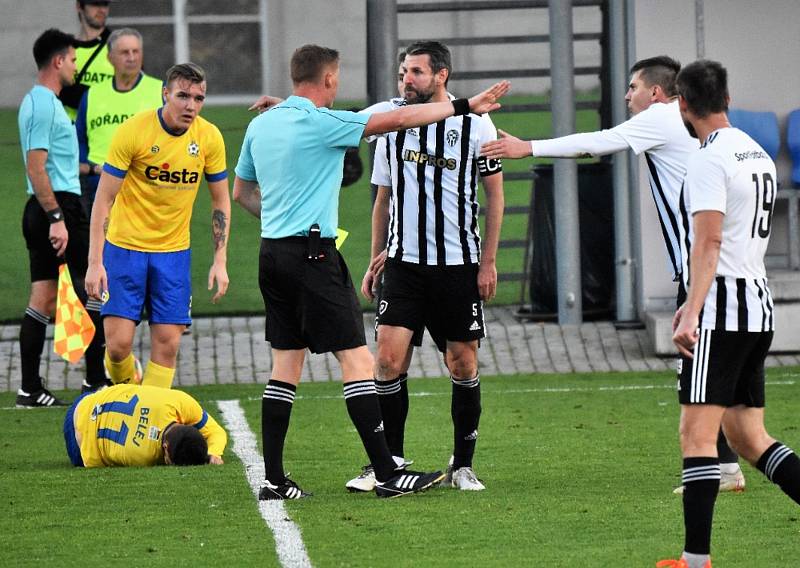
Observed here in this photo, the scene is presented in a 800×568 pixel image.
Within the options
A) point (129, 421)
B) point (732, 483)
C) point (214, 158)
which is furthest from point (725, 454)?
point (214, 158)

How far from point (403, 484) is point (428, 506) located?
0.23 m

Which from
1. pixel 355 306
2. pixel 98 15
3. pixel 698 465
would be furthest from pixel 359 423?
pixel 98 15

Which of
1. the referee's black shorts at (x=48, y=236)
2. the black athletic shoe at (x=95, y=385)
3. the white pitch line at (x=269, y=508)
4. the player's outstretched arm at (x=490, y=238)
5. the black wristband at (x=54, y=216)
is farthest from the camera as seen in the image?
the black athletic shoe at (x=95, y=385)

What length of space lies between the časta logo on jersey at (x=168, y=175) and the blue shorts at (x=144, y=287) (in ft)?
A: 1.43

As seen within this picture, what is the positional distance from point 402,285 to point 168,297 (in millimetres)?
2269

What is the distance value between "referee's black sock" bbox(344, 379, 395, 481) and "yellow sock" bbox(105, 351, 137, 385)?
9.36ft

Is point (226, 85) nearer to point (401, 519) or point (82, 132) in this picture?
point (82, 132)

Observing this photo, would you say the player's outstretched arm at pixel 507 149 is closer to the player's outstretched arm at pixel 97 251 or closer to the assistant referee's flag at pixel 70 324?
the player's outstretched arm at pixel 97 251

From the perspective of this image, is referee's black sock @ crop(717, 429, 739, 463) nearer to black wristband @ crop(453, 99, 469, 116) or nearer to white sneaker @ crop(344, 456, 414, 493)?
white sneaker @ crop(344, 456, 414, 493)

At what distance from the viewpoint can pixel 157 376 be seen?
30.8 feet

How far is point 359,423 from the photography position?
7.11 m

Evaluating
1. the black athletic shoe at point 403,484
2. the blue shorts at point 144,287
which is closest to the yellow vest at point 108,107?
the blue shorts at point 144,287

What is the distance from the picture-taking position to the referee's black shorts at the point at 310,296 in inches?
278

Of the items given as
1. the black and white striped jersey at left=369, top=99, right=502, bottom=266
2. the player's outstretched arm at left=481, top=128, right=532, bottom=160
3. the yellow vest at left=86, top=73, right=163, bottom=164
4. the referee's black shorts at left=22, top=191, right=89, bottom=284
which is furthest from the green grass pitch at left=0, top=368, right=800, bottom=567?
the yellow vest at left=86, top=73, right=163, bottom=164
